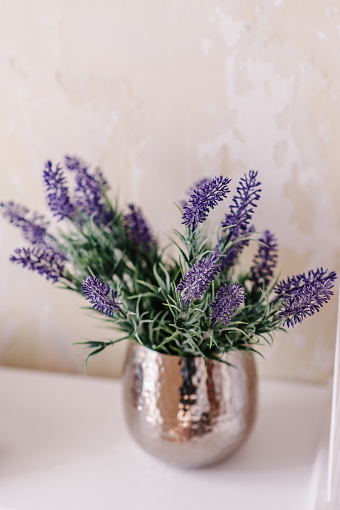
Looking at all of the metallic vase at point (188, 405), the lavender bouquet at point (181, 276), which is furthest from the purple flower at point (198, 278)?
the metallic vase at point (188, 405)

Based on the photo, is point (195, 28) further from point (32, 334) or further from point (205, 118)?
point (32, 334)

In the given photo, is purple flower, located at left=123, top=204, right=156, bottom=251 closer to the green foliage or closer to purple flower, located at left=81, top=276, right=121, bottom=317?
the green foliage

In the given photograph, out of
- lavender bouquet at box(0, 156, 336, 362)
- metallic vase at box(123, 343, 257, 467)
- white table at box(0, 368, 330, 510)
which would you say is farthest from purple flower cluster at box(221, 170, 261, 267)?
white table at box(0, 368, 330, 510)

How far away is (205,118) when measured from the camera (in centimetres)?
67

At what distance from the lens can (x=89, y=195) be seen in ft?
1.99

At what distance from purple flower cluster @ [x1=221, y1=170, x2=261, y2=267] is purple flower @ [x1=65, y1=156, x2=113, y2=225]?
5.6 inches

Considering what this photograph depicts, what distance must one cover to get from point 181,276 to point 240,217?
9cm

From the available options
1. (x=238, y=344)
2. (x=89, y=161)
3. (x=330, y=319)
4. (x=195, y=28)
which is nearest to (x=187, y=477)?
(x=238, y=344)

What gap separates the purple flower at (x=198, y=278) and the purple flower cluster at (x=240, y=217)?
5cm

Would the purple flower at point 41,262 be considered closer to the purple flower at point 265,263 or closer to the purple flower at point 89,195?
the purple flower at point 89,195

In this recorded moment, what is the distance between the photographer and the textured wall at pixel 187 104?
64 centimetres

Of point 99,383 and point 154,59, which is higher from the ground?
point 154,59

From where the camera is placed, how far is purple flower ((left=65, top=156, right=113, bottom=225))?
0.60m

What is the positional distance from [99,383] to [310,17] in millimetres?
537
